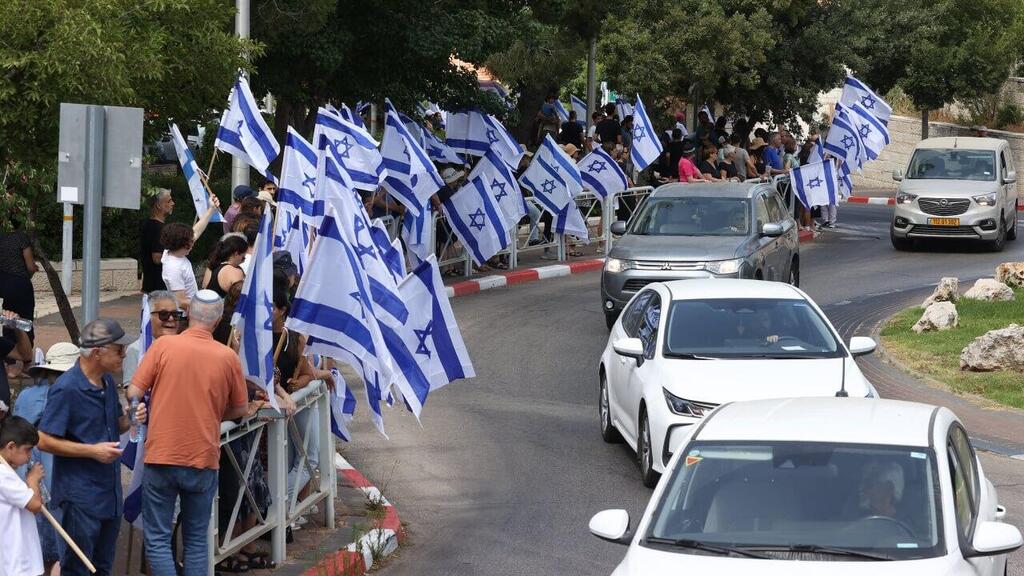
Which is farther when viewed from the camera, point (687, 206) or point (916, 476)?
point (687, 206)

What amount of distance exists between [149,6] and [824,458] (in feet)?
22.6

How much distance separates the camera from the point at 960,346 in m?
17.1

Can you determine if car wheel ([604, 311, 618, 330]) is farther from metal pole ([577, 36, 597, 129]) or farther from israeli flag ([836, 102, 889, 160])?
metal pole ([577, 36, 597, 129])

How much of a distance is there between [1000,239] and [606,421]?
680 inches

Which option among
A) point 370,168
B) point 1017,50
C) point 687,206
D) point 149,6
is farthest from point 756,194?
point 1017,50

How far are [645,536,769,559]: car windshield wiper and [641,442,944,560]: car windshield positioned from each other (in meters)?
0.01

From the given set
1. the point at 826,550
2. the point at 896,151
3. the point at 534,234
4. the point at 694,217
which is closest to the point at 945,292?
the point at 694,217

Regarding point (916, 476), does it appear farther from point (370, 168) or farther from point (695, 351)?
point (370, 168)

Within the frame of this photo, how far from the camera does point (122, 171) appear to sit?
8.43 m

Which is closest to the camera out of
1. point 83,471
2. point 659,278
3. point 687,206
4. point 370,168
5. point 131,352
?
point 83,471

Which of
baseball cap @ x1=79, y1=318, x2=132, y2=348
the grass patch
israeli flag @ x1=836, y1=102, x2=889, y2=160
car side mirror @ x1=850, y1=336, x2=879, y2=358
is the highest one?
israeli flag @ x1=836, y1=102, x2=889, y2=160

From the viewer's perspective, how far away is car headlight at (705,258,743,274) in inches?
682

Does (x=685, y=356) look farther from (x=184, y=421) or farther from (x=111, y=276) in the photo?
(x=111, y=276)

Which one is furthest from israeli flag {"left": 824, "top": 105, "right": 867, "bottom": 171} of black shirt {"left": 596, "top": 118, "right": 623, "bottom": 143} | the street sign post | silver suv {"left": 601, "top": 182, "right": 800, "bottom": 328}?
the street sign post
